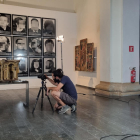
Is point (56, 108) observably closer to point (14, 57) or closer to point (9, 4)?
point (14, 57)

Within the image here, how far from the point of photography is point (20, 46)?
29.7 ft

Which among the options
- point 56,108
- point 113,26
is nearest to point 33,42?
point 113,26

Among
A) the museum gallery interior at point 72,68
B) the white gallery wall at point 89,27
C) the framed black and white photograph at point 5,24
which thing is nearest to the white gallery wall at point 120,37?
the museum gallery interior at point 72,68

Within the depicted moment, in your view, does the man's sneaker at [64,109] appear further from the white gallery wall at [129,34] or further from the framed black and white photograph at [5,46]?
the framed black and white photograph at [5,46]

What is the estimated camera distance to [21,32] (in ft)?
29.7

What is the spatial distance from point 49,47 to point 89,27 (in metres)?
2.28

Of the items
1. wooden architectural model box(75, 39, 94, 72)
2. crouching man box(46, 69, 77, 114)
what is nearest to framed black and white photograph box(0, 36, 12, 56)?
wooden architectural model box(75, 39, 94, 72)

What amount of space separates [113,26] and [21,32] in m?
4.53

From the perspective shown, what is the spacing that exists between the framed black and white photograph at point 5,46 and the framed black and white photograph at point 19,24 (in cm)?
48

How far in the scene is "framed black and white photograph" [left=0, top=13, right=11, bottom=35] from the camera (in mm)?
8648

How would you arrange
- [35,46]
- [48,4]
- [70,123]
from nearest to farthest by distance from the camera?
[70,123] < [35,46] < [48,4]

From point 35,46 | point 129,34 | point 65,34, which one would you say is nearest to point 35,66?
point 35,46

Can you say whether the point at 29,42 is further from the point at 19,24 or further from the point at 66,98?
the point at 66,98

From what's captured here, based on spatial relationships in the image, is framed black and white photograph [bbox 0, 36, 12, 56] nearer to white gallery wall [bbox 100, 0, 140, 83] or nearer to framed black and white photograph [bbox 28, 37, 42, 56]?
framed black and white photograph [bbox 28, 37, 42, 56]
